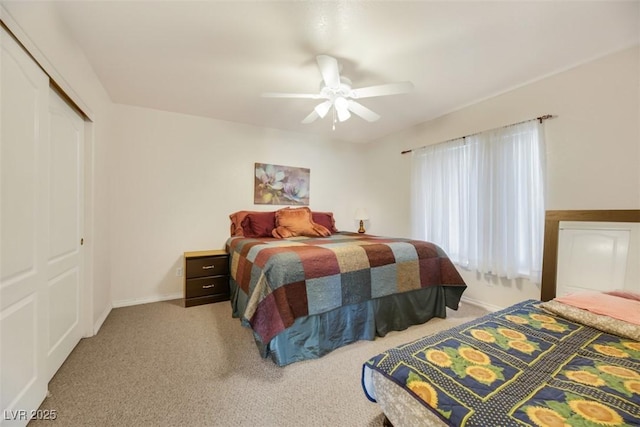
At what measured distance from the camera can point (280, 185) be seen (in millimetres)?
3756

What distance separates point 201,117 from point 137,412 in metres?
3.11

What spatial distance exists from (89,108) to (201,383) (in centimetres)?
232

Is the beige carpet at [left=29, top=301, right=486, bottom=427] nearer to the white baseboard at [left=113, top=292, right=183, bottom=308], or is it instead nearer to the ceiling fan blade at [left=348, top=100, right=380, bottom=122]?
the white baseboard at [left=113, top=292, right=183, bottom=308]

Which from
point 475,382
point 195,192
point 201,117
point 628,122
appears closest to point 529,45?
point 628,122

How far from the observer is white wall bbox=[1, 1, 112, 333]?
125 cm

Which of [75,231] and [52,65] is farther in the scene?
[75,231]

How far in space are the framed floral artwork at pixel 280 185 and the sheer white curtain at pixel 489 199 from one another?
70.0 inches

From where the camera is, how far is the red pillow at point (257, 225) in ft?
10.5

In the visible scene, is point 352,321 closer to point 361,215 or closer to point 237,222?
point 237,222

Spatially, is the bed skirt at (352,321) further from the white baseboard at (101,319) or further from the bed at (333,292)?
the white baseboard at (101,319)

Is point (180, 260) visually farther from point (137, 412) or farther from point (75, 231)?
point (137, 412)

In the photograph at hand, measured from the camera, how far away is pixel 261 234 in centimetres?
319

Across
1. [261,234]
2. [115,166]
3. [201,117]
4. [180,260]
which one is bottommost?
[180,260]

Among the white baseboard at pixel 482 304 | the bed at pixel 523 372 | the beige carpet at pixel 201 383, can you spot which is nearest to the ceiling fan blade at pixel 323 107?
the bed at pixel 523 372
